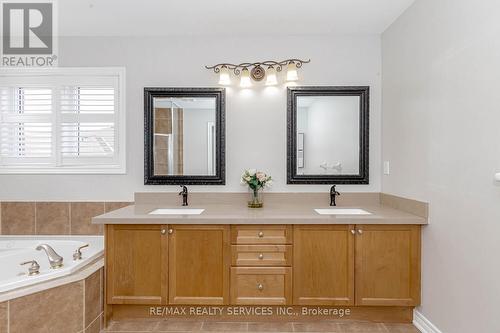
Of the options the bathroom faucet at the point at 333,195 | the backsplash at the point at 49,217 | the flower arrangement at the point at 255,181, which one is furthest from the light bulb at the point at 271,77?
the backsplash at the point at 49,217

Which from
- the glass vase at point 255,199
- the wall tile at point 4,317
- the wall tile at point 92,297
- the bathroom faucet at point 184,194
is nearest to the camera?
the wall tile at point 4,317

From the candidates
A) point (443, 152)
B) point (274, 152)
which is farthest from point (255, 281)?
point (443, 152)

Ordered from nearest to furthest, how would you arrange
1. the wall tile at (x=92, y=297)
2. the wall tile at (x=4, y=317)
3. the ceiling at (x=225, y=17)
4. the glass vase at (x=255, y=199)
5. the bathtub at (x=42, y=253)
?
1. the wall tile at (x=4, y=317)
2. the wall tile at (x=92, y=297)
3. the bathtub at (x=42, y=253)
4. the ceiling at (x=225, y=17)
5. the glass vase at (x=255, y=199)

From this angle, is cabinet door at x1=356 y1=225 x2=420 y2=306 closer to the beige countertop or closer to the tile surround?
the beige countertop

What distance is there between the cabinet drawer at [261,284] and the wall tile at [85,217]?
4.79ft

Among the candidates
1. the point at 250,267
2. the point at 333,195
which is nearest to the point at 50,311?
the point at 250,267

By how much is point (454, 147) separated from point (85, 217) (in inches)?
120

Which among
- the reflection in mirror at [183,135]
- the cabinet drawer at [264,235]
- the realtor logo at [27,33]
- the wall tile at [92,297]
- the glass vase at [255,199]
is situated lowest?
the wall tile at [92,297]

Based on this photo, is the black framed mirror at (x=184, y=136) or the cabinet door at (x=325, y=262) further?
the black framed mirror at (x=184, y=136)

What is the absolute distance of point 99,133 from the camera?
2896 mm

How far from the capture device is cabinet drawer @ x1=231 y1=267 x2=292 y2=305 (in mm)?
2279

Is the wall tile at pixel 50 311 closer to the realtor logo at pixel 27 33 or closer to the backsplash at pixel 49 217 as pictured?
the backsplash at pixel 49 217

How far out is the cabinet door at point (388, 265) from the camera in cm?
224

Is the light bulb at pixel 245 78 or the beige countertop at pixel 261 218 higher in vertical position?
the light bulb at pixel 245 78
